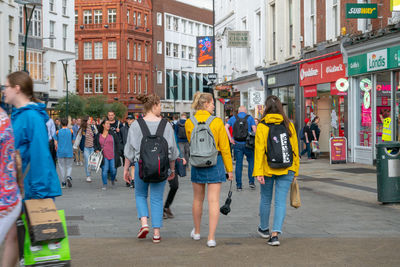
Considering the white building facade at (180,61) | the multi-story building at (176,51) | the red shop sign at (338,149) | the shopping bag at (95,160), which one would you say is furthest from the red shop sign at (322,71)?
the white building facade at (180,61)

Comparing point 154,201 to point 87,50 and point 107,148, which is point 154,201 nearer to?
point 107,148

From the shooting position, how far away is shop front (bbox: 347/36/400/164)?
19312mm

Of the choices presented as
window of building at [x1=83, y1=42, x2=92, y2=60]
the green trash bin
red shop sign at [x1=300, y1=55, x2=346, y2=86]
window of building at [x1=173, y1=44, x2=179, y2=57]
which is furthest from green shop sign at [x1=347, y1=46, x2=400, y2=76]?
window of building at [x1=173, y1=44, x2=179, y2=57]

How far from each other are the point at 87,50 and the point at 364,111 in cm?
5926

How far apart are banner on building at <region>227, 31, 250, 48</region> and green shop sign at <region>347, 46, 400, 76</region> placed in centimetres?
1176

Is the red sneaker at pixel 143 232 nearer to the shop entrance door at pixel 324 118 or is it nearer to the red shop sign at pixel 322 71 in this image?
the red shop sign at pixel 322 71

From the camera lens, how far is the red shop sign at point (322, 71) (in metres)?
23.4

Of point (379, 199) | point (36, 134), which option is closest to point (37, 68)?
point (379, 199)

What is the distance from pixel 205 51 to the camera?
4022cm

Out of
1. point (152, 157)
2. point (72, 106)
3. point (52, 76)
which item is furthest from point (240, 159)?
point (52, 76)

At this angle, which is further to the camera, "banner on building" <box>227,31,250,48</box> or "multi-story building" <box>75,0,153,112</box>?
"multi-story building" <box>75,0,153,112</box>

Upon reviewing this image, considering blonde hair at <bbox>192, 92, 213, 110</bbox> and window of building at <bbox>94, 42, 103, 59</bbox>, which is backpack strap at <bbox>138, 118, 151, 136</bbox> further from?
window of building at <bbox>94, 42, 103, 59</bbox>

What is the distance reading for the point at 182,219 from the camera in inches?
389

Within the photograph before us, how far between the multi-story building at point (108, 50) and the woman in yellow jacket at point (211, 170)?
67.4 metres
